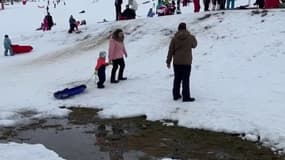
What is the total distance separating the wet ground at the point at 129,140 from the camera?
8.06 meters

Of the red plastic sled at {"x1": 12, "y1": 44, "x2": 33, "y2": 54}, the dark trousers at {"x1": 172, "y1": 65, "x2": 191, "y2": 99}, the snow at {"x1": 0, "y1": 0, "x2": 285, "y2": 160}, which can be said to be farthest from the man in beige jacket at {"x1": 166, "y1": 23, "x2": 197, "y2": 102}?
the red plastic sled at {"x1": 12, "y1": 44, "x2": 33, "y2": 54}

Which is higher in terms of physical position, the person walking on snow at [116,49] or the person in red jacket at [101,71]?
the person walking on snow at [116,49]

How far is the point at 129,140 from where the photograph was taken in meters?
8.95

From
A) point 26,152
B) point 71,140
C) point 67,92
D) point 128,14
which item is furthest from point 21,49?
point 26,152

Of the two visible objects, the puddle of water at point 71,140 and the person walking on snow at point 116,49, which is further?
the person walking on snow at point 116,49

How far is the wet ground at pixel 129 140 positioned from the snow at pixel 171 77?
0.34 metres

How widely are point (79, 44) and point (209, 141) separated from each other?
1330 cm

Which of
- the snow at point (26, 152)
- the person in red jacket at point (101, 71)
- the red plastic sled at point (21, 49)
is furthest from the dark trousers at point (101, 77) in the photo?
the red plastic sled at point (21, 49)

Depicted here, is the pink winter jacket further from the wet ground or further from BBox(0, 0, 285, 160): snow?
the wet ground

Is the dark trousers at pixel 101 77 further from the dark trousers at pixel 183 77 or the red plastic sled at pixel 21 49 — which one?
the red plastic sled at pixel 21 49

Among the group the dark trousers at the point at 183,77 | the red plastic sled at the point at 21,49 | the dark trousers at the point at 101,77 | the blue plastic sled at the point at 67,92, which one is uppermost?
the dark trousers at the point at 183,77

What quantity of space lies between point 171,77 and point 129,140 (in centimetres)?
502

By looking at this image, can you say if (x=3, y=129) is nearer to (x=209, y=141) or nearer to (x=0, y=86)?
(x=209, y=141)

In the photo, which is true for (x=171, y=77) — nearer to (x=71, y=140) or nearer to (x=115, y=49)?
(x=115, y=49)
